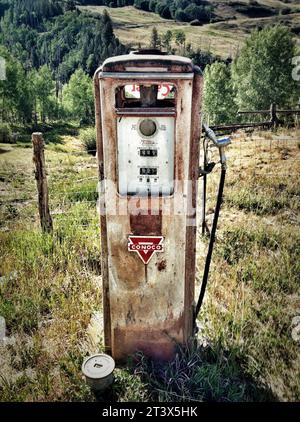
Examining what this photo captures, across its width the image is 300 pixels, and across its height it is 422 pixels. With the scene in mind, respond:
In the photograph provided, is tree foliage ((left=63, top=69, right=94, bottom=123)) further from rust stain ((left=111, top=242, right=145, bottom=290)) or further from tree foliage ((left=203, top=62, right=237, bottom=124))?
rust stain ((left=111, top=242, right=145, bottom=290))

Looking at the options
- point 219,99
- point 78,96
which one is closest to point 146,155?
point 219,99

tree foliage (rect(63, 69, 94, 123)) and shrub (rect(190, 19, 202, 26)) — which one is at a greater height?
shrub (rect(190, 19, 202, 26))

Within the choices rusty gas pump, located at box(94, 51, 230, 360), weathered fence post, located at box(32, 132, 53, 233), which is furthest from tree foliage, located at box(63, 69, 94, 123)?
rusty gas pump, located at box(94, 51, 230, 360)

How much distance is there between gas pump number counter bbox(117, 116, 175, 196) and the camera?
7.40 ft

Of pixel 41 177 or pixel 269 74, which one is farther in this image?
pixel 269 74

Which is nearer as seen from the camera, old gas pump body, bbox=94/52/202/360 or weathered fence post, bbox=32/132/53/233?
old gas pump body, bbox=94/52/202/360

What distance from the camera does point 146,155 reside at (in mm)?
2307

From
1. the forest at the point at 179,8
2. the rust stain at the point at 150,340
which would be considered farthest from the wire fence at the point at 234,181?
the forest at the point at 179,8

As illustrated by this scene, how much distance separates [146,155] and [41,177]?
2826mm

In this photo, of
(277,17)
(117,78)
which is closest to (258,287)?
(117,78)

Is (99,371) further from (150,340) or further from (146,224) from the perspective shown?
(146,224)

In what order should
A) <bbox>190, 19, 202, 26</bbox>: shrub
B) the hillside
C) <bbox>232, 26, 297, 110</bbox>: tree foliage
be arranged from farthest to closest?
<bbox>190, 19, 202, 26</bbox>: shrub → the hillside → <bbox>232, 26, 297, 110</bbox>: tree foliage

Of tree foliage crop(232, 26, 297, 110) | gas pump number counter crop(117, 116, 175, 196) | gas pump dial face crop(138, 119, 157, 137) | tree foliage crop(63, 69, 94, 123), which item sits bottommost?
tree foliage crop(63, 69, 94, 123)

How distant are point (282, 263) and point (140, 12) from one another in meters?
199
